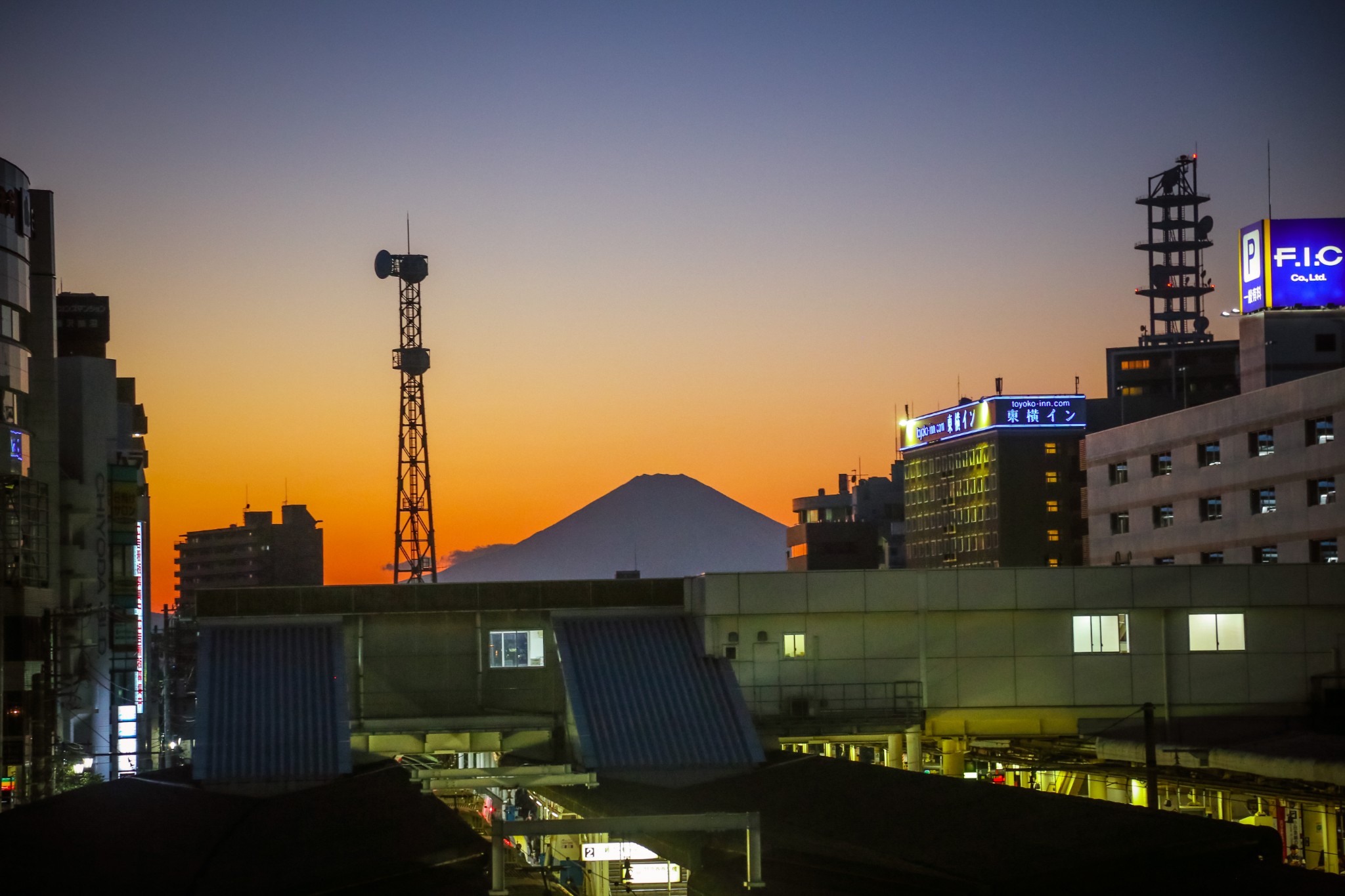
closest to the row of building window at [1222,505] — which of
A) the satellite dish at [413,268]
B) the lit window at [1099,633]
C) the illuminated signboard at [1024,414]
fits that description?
the lit window at [1099,633]

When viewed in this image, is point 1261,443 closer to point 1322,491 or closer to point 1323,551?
point 1322,491

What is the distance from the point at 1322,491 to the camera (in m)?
81.2

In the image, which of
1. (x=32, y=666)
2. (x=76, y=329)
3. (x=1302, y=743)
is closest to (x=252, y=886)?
(x=1302, y=743)

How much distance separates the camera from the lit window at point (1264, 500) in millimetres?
86375

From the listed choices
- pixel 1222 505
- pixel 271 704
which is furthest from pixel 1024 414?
pixel 271 704

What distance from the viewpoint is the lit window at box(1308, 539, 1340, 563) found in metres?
80.6

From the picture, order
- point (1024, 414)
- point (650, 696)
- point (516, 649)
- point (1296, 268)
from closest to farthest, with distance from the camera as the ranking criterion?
1. point (650, 696)
2. point (516, 649)
3. point (1296, 268)
4. point (1024, 414)

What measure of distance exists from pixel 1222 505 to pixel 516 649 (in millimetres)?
58302

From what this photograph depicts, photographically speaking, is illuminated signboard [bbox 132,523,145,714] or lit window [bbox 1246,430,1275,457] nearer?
lit window [bbox 1246,430,1275,457]

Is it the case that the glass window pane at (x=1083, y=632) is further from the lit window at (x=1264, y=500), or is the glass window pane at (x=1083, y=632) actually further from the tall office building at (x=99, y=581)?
the tall office building at (x=99, y=581)

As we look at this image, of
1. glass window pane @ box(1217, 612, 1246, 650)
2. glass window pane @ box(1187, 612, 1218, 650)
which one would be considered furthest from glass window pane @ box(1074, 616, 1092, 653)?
glass window pane @ box(1217, 612, 1246, 650)

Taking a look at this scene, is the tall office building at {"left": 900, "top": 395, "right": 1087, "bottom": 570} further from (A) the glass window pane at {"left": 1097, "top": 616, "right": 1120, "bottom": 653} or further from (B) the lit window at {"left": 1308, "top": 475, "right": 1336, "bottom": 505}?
(A) the glass window pane at {"left": 1097, "top": 616, "right": 1120, "bottom": 653}

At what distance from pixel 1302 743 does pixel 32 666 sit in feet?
166

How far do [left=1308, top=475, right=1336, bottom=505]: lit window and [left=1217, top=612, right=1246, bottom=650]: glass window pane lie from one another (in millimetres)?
35547
